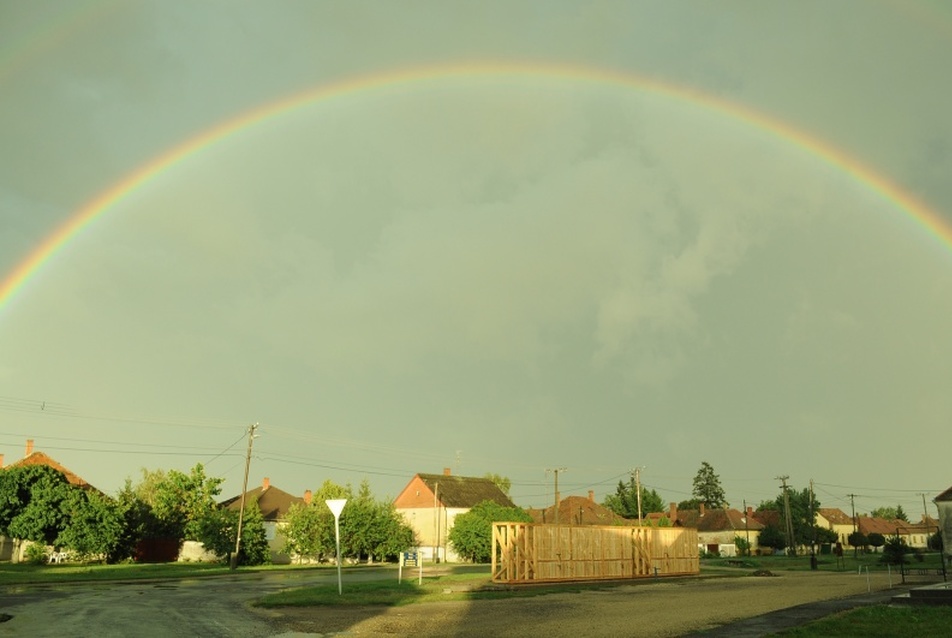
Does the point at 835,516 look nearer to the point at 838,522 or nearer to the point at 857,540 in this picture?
the point at 838,522

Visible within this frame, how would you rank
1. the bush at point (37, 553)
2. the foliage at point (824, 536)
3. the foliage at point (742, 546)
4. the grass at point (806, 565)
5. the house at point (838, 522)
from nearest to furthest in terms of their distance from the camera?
the bush at point (37, 553) → the grass at point (806, 565) → the foliage at point (742, 546) → the foliage at point (824, 536) → the house at point (838, 522)

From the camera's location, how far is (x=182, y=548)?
67.1 meters

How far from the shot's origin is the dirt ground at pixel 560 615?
16.7 m

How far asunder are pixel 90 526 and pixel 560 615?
46.0 m

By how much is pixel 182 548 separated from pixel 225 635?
57.5 meters

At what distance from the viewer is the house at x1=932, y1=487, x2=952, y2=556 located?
57.9m

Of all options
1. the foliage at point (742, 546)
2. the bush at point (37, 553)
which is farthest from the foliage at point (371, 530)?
the foliage at point (742, 546)

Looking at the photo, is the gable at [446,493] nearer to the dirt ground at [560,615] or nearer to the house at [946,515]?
the house at [946,515]

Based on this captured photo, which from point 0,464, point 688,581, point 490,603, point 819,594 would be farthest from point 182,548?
point 819,594

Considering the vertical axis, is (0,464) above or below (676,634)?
above

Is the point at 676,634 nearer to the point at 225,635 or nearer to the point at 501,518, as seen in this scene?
the point at 225,635

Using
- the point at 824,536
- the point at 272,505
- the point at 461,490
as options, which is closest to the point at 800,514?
the point at 824,536

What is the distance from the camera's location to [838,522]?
499ft

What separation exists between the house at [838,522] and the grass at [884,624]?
13694cm
